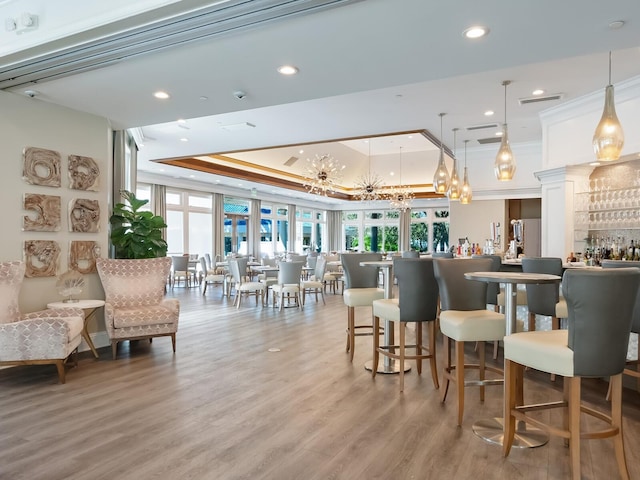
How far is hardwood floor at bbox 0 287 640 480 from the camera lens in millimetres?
2500

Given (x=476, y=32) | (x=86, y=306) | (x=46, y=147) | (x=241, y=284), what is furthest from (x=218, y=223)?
(x=476, y=32)

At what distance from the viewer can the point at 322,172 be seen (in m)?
11.7

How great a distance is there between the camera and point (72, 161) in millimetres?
5285

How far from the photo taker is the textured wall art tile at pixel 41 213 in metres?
4.90

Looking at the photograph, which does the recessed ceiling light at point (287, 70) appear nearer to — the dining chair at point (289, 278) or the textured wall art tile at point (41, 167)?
the textured wall art tile at point (41, 167)

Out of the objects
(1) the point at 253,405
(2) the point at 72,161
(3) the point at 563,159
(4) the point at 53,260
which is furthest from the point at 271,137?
(1) the point at 253,405

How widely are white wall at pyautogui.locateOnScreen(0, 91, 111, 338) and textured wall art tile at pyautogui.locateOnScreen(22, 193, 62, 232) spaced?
0.18 feet

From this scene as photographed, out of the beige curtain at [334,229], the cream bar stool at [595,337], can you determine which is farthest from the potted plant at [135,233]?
the beige curtain at [334,229]

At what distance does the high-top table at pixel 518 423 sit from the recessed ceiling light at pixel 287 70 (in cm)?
249

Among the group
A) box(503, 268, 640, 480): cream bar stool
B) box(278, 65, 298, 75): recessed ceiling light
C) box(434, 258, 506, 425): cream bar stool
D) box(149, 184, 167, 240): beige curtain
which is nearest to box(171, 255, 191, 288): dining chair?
box(149, 184, 167, 240): beige curtain

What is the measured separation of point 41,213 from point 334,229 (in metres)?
17.3

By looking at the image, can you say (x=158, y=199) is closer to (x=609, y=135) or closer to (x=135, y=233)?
(x=135, y=233)

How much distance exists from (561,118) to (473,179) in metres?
3.44

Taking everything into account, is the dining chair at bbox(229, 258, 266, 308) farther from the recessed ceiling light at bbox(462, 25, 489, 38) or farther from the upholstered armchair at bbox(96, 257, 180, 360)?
the recessed ceiling light at bbox(462, 25, 489, 38)
